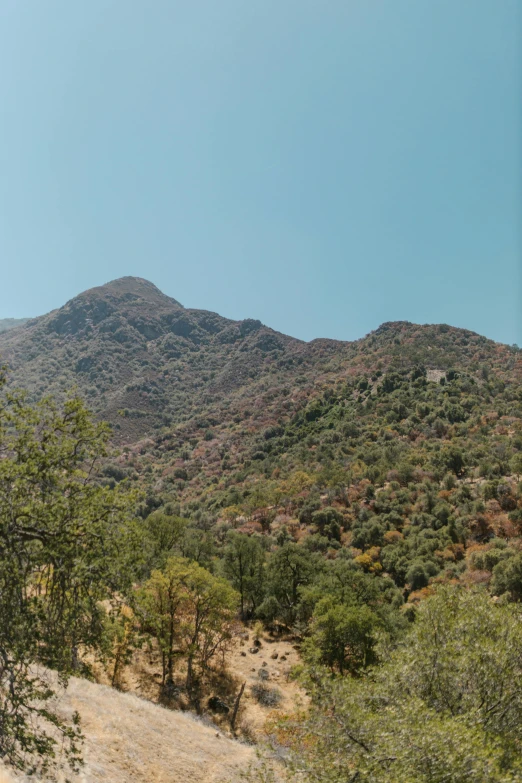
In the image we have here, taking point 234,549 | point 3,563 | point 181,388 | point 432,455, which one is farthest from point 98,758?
point 181,388

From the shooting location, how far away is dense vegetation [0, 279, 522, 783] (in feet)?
29.6

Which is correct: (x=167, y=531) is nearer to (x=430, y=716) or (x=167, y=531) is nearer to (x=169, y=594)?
(x=169, y=594)

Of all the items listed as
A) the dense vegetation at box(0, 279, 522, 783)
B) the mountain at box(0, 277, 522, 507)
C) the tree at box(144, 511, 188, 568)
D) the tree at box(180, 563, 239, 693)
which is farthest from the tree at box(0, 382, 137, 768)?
the mountain at box(0, 277, 522, 507)

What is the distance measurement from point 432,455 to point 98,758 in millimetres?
75385

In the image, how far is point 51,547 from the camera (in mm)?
8812

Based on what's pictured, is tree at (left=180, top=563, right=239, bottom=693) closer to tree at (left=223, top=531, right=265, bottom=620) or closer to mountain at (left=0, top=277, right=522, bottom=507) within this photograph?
tree at (left=223, top=531, right=265, bottom=620)

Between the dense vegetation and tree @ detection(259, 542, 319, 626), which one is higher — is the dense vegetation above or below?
above

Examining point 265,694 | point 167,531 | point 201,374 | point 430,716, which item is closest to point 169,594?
point 265,694

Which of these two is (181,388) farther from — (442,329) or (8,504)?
(8,504)

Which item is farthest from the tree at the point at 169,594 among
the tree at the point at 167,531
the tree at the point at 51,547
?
the tree at the point at 167,531

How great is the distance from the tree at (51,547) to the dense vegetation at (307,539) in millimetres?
57

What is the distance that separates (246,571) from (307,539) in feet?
56.5

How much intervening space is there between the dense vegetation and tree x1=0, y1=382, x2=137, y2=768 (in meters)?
0.06

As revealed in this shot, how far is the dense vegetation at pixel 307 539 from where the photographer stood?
29.6ft
